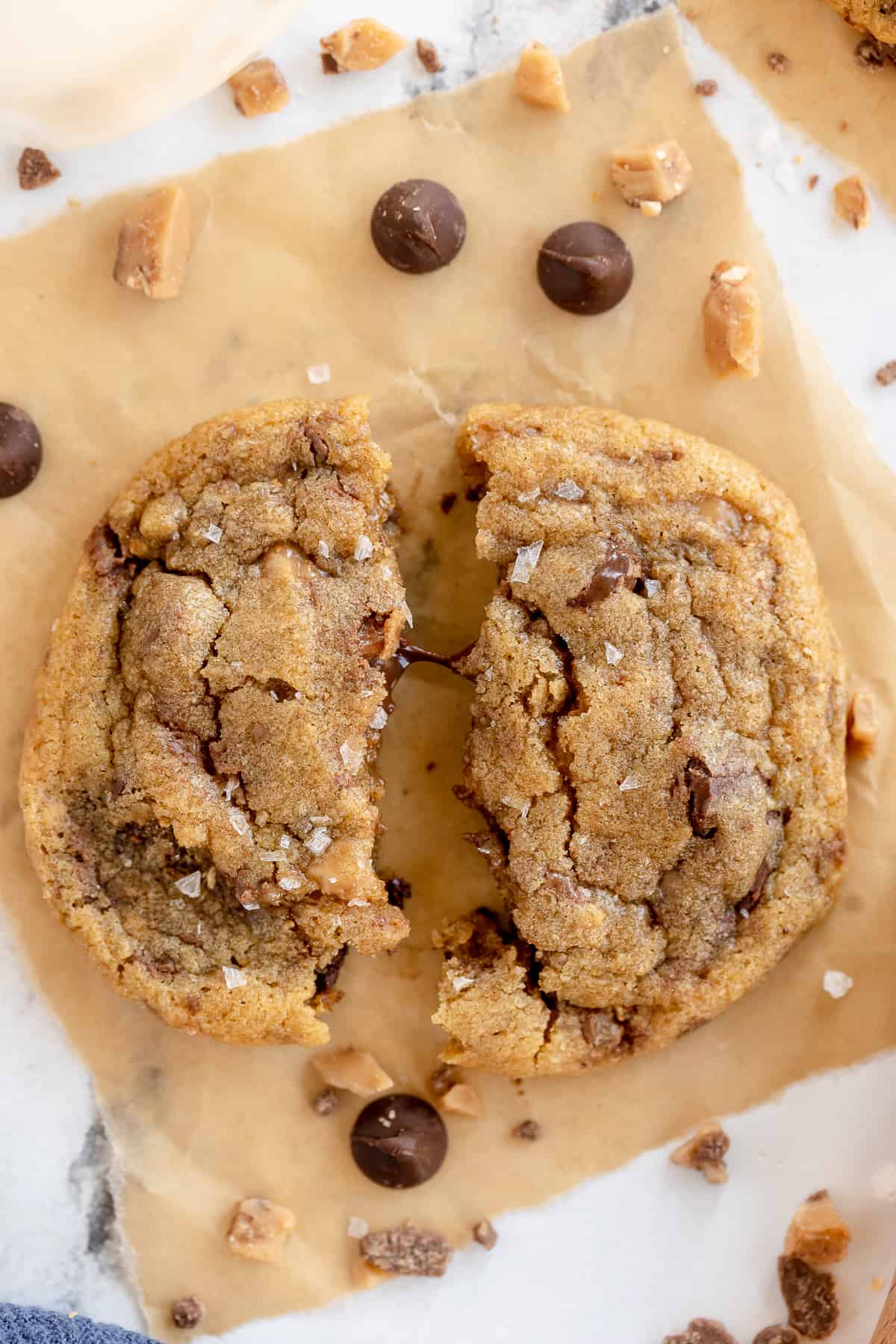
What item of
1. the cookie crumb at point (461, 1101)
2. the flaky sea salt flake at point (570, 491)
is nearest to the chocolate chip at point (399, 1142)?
the cookie crumb at point (461, 1101)

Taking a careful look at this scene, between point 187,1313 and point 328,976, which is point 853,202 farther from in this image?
point 187,1313

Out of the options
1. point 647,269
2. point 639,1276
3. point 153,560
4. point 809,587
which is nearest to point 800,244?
point 647,269

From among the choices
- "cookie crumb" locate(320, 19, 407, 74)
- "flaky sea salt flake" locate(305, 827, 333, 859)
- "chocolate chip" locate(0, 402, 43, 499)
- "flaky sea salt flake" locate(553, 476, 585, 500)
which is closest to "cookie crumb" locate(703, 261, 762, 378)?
"flaky sea salt flake" locate(553, 476, 585, 500)

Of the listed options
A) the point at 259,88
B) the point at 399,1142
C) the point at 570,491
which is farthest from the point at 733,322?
the point at 399,1142

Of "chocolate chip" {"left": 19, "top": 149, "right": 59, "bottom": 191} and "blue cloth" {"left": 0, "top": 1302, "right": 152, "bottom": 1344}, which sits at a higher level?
"chocolate chip" {"left": 19, "top": 149, "right": 59, "bottom": 191}

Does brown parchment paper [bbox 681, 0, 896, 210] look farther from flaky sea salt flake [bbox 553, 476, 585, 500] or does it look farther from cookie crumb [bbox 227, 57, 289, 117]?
flaky sea salt flake [bbox 553, 476, 585, 500]

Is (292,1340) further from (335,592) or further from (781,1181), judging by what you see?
(335,592)
